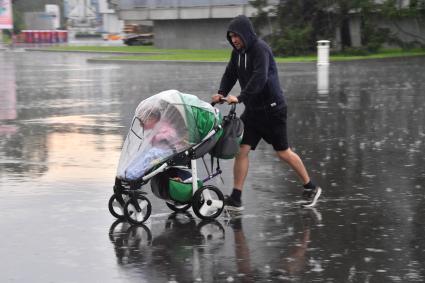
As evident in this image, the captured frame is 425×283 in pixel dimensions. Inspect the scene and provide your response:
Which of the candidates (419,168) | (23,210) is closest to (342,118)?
(419,168)

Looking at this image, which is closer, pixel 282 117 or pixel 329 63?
pixel 282 117

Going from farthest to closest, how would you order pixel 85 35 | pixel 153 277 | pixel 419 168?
pixel 85 35, pixel 419 168, pixel 153 277

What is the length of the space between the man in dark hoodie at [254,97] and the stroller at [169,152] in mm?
353

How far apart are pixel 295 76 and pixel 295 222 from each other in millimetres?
21285

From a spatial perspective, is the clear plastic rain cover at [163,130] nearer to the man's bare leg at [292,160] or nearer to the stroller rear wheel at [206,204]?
the stroller rear wheel at [206,204]

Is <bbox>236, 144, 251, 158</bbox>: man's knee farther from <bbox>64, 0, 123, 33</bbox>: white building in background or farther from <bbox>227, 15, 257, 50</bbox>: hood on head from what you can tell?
<bbox>64, 0, 123, 33</bbox>: white building in background

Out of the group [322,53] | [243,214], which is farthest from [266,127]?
[322,53]

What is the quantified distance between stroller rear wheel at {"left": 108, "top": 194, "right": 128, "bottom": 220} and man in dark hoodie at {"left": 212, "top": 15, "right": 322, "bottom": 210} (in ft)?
3.45

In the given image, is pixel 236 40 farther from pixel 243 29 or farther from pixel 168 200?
pixel 168 200

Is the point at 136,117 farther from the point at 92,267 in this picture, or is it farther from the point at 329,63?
the point at 329,63

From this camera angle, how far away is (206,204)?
314 inches

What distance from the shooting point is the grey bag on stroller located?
8.02 m

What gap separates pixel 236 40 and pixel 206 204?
153 cm

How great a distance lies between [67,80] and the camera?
2962 cm
